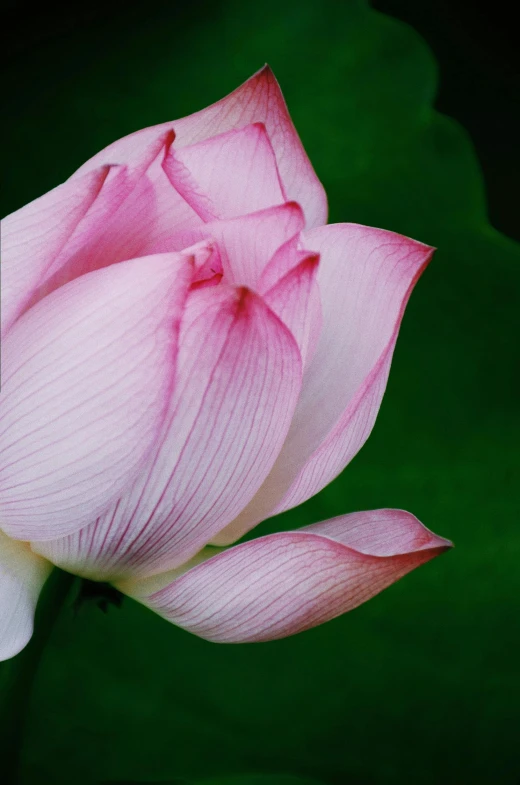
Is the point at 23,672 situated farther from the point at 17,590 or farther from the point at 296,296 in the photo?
the point at 296,296

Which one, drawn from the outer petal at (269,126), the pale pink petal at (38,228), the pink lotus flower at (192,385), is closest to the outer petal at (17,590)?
the pink lotus flower at (192,385)

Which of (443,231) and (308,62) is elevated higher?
(308,62)

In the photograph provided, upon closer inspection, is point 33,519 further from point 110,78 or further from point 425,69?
point 425,69

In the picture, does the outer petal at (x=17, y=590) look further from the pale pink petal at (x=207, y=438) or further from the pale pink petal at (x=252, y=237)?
the pale pink petal at (x=252, y=237)

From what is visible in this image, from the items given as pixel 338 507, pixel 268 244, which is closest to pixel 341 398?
pixel 268 244

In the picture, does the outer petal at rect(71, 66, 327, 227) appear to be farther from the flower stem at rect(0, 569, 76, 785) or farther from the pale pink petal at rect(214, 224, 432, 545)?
the flower stem at rect(0, 569, 76, 785)

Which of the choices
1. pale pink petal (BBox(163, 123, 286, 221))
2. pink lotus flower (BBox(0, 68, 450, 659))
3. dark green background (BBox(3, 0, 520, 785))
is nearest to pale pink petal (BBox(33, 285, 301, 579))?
pink lotus flower (BBox(0, 68, 450, 659))
